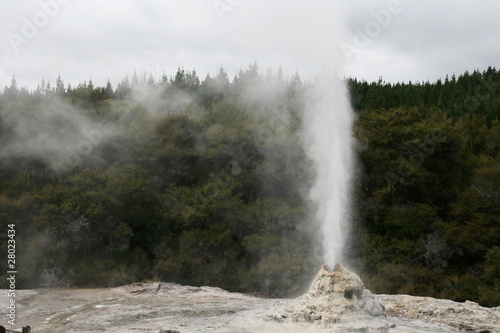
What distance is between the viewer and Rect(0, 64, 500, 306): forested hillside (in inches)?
635

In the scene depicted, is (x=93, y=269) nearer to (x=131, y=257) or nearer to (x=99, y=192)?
(x=131, y=257)

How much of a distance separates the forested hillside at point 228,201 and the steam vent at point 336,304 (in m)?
7.54

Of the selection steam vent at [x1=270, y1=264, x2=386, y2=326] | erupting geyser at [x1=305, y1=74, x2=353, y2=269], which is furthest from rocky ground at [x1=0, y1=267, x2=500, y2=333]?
erupting geyser at [x1=305, y1=74, x2=353, y2=269]

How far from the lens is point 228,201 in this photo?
1888 cm

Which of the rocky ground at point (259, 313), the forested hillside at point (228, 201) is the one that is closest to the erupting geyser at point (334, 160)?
the rocky ground at point (259, 313)

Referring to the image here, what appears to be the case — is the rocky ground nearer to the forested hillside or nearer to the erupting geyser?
the erupting geyser

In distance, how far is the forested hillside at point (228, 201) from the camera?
1612 centimetres

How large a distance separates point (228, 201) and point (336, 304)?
11.1 metres

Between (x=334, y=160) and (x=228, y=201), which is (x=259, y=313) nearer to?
(x=334, y=160)

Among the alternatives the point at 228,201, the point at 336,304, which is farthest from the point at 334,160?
the point at 228,201

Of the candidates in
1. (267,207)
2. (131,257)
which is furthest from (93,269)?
(267,207)

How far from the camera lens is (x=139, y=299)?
1227cm

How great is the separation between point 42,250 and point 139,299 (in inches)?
227

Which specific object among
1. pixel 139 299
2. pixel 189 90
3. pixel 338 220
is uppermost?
pixel 189 90
